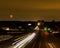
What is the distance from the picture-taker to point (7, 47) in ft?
178

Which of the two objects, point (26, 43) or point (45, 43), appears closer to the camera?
point (26, 43)

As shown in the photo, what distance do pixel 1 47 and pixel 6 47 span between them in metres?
1.46

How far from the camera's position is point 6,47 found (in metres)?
54.4

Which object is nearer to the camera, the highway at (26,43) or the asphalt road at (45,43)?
the highway at (26,43)

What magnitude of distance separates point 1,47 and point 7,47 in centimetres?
158

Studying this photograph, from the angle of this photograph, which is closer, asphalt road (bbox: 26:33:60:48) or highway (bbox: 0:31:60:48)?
highway (bbox: 0:31:60:48)

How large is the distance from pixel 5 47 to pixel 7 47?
1.43 feet

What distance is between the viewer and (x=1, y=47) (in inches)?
2098

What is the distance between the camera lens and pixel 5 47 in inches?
2138

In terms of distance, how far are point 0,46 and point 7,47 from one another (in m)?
1.60

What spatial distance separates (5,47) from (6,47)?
22 cm

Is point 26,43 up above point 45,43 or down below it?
above

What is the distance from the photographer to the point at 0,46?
→ 54.6 metres
